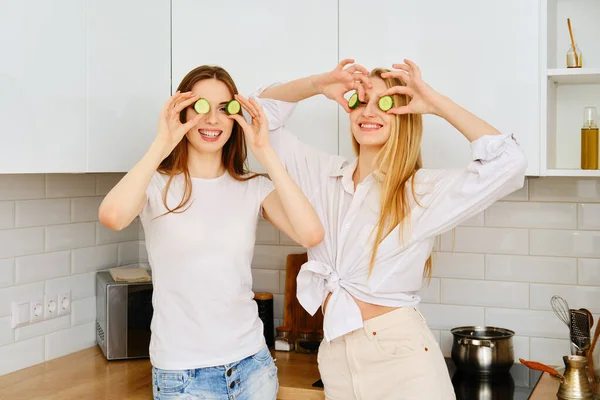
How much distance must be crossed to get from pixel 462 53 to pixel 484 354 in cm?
99

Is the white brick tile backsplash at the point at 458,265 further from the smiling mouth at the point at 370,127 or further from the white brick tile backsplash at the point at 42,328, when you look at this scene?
the white brick tile backsplash at the point at 42,328

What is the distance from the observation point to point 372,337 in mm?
1940

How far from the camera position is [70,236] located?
266cm

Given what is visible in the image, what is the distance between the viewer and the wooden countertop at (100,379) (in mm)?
2209

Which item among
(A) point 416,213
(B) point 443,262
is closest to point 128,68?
(A) point 416,213

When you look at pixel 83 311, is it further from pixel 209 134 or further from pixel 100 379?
pixel 209 134

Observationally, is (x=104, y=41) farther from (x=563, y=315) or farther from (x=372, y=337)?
(x=563, y=315)

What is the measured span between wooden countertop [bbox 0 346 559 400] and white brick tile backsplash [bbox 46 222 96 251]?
418 mm

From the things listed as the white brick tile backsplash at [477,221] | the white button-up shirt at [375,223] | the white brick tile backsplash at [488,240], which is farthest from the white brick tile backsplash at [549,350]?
the white button-up shirt at [375,223]

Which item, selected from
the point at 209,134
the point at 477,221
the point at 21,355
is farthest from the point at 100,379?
the point at 477,221

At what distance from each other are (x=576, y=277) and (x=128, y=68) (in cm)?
172

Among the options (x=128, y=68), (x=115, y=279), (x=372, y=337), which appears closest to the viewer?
(x=372, y=337)

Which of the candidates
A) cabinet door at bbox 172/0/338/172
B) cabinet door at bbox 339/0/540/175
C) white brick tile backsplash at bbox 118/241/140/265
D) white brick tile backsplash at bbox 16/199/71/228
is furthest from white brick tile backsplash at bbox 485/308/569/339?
white brick tile backsplash at bbox 16/199/71/228

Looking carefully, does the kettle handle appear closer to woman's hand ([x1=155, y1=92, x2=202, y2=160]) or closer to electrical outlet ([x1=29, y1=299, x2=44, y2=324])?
woman's hand ([x1=155, y1=92, x2=202, y2=160])
